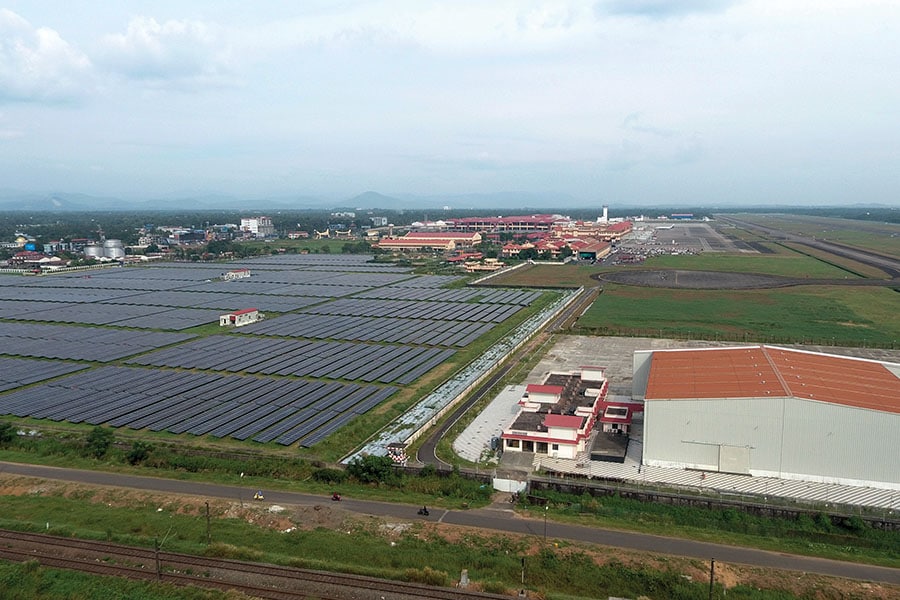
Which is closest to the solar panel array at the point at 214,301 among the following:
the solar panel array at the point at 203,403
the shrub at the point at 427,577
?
the solar panel array at the point at 203,403

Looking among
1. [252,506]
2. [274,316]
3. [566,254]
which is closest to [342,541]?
[252,506]

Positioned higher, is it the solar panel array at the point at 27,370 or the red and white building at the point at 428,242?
the red and white building at the point at 428,242

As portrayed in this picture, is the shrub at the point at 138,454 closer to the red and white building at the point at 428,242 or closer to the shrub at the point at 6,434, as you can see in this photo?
the shrub at the point at 6,434

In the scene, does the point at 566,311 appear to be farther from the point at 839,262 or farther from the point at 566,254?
the point at 839,262

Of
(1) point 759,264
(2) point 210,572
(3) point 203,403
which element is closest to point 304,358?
(3) point 203,403

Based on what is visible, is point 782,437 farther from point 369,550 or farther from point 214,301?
point 214,301

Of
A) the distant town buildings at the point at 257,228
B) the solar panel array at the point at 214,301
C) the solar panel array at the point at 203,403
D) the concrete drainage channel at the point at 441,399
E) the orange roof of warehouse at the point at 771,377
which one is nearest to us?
the orange roof of warehouse at the point at 771,377
